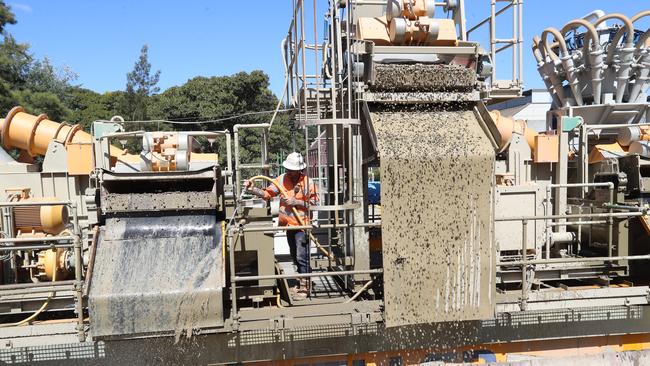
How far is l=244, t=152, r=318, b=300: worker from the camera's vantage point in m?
A: 5.02

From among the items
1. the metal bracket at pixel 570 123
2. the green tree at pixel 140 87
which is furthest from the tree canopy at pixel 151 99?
the metal bracket at pixel 570 123

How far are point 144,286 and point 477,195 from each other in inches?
109

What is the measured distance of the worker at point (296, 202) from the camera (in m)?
5.02

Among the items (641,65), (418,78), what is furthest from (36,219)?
(641,65)

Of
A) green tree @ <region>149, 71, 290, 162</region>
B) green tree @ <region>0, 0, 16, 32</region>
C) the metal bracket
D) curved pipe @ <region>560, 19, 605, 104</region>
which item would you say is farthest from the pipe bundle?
green tree @ <region>0, 0, 16, 32</region>

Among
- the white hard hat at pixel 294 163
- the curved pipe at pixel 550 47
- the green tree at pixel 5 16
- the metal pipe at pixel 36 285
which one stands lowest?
the metal pipe at pixel 36 285

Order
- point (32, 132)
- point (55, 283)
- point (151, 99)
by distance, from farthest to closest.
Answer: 1. point (151, 99)
2. point (32, 132)
3. point (55, 283)

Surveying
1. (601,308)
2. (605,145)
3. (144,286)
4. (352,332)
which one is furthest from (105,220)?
(605,145)

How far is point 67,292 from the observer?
4594 millimetres

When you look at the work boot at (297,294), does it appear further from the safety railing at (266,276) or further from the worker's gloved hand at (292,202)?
the worker's gloved hand at (292,202)

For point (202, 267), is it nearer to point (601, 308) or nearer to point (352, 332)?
point (352, 332)

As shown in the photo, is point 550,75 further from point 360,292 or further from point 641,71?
point 360,292

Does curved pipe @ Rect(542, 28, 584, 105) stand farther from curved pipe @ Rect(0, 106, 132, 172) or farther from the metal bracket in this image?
curved pipe @ Rect(0, 106, 132, 172)

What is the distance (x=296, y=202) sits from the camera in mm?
5109
